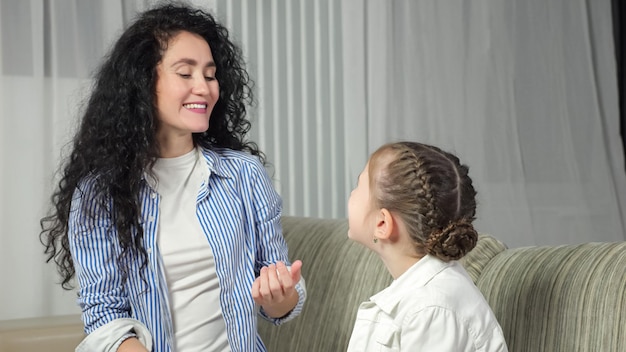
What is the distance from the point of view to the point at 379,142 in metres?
3.68

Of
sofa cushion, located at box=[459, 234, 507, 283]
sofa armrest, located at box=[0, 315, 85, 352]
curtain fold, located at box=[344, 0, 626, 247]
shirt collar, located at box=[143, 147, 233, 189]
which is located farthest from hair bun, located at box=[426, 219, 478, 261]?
curtain fold, located at box=[344, 0, 626, 247]

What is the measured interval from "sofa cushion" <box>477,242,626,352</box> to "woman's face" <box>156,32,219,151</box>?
68 cm

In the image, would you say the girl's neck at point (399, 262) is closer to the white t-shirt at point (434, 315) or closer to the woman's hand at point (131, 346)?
the white t-shirt at point (434, 315)

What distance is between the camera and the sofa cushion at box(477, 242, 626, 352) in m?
1.29

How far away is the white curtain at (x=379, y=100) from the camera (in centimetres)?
300

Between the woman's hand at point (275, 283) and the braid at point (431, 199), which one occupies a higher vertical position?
the braid at point (431, 199)

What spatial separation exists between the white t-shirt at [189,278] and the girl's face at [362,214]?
0.40 meters

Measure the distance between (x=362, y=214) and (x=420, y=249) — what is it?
5.0 inches

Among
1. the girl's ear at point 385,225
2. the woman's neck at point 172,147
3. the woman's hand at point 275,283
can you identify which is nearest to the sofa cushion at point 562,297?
the girl's ear at point 385,225

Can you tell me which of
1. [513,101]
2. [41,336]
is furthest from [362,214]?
[513,101]

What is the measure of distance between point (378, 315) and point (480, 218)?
269 centimetres

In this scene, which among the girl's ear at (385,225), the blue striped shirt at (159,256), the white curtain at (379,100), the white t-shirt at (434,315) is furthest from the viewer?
the white curtain at (379,100)

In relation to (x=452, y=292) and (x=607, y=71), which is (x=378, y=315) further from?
(x=607, y=71)

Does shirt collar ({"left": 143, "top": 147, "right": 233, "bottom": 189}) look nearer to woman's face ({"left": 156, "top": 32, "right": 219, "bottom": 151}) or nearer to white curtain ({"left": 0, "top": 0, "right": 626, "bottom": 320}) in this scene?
woman's face ({"left": 156, "top": 32, "right": 219, "bottom": 151})
